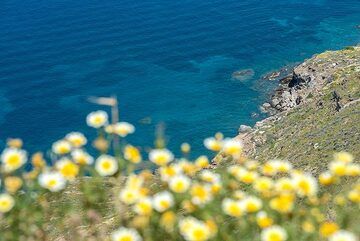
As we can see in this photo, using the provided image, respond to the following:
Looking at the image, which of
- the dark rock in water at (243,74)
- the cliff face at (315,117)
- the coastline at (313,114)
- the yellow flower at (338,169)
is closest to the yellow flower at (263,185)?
the yellow flower at (338,169)

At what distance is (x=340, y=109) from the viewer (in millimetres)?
40469

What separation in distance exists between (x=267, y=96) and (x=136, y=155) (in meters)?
55.7

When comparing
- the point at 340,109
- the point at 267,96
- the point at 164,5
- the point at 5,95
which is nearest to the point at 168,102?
the point at 267,96

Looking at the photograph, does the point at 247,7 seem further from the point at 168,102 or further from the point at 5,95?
the point at 5,95

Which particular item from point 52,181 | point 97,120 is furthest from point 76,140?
point 52,181

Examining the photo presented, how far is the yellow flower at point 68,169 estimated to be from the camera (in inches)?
209

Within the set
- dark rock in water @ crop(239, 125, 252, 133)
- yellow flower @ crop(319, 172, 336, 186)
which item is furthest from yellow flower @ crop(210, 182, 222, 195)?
dark rock in water @ crop(239, 125, 252, 133)

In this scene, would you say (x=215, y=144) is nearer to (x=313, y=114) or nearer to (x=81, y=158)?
(x=81, y=158)

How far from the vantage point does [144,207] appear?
16.0ft

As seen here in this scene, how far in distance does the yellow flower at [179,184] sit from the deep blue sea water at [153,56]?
152ft

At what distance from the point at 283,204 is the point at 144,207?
4.23 feet

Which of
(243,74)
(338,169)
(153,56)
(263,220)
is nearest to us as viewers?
(263,220)

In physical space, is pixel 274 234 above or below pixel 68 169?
below

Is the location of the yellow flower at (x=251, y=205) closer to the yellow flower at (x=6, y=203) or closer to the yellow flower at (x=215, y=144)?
the yellow flower at (x=215, y=144)
